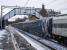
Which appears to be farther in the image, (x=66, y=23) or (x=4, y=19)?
(x=4, y=19)

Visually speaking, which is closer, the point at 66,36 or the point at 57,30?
the point at 66,36

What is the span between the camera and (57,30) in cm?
2289

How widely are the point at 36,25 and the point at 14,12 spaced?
112ft

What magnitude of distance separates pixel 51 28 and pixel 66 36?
342 inches

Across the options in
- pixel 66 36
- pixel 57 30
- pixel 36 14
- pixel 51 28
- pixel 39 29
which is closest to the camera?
pixel 66 36

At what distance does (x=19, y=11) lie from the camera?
64938 millimetres

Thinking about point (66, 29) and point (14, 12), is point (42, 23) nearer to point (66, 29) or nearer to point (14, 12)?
point (66, 29)

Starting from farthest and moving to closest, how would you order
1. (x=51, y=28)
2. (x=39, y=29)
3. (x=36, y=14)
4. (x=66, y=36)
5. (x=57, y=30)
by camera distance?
1. (x=36, y=14)
2. (x=39, y=29)
3. (x=51, y=28)
4. (x=57, y=30)
5. (x=66, y=36)

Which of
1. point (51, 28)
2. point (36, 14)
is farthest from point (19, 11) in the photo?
point (51, 28)

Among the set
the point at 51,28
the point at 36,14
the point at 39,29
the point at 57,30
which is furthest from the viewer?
the point at 36,14

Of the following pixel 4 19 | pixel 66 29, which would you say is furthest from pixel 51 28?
pixel 4 19

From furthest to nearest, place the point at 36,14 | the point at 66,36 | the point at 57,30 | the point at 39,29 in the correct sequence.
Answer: the point at 36,14
the point at 39,29
the point at 57,30
the point at 66,36

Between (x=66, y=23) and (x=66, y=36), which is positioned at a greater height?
(x=66, y=23)

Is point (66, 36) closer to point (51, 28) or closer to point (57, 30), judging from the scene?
point (57, 30)
